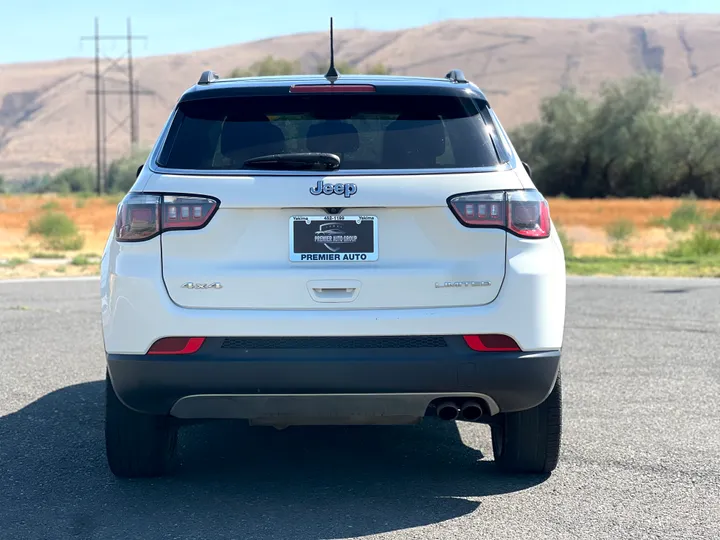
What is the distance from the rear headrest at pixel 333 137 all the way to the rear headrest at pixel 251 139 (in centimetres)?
13

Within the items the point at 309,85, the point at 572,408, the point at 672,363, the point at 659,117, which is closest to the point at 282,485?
the point at 309,85

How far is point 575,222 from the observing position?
129 ft

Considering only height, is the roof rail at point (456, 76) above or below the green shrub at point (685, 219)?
above

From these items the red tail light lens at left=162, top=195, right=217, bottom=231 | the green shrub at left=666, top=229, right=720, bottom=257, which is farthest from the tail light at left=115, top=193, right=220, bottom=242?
the green shrub at left=666, top=229, right=720, bottom=257

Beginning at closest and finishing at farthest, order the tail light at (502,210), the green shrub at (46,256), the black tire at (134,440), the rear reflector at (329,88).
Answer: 1. the tail light at (502,210)
2. the rear reflector at (329,88)
3. the black tire at (134,440)
4. the green shrub at (46,256)

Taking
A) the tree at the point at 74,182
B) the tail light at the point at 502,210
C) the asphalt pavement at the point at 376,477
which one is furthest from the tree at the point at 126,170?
the tail light at the point at 502,210

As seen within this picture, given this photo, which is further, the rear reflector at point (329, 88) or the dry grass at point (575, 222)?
the dry grass at point (575, 222)

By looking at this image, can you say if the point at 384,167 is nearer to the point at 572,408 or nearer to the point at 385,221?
the point at 385,221

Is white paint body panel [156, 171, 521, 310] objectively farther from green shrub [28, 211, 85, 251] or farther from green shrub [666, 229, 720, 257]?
green shrub [28, 211, 85, 251]

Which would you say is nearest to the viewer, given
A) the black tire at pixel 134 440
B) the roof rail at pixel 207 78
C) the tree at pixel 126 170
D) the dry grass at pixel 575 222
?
the black tire at pixel 134 440

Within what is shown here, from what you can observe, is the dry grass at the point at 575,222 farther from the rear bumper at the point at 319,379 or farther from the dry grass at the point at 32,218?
the rear bumper at the point at 319,379

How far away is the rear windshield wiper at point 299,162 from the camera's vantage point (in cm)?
442

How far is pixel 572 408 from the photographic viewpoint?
687cm

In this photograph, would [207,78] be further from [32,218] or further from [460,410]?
[32,218]
